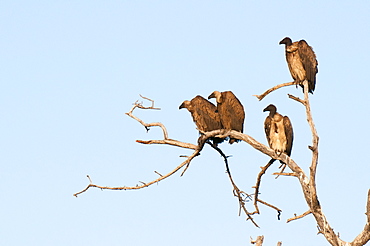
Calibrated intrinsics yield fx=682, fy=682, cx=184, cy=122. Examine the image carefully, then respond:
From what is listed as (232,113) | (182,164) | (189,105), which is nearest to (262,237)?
(182,164)

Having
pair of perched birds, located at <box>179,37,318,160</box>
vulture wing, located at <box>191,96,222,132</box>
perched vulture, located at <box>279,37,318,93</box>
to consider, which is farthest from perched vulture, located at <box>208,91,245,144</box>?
perched vulture, located at <box>279,37,318,93</box>

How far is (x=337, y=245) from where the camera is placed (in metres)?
9.12

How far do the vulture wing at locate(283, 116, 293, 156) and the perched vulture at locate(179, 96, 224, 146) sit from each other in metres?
1.10

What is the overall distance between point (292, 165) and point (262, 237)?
1.16m

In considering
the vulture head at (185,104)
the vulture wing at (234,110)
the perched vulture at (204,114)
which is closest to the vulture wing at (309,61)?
the vulture wing at (234,110)

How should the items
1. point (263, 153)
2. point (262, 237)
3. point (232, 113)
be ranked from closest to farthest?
point (262, 237), point (263, 153), point (232, 113)

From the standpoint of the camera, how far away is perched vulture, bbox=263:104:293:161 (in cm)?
993

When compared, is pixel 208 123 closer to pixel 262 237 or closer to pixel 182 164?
pixel 182 164

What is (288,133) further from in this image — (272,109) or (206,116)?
(206,116)

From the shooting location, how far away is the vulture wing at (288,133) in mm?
9940

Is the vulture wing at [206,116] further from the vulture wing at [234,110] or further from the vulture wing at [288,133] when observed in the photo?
the vulture wing at [288,133]

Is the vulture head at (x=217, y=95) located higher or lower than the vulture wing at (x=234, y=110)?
higher

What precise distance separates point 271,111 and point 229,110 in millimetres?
659

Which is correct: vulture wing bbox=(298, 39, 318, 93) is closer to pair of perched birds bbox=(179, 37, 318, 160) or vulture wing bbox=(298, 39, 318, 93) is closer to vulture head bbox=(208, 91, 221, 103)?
pair of perched birds bbox=(179, 37, 318, 160)
